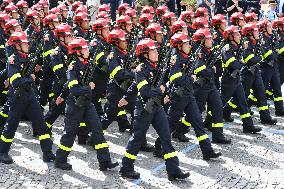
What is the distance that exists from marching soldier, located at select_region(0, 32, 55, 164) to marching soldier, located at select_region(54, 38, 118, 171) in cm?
54

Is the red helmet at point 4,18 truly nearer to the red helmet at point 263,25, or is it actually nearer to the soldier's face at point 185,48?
the soldier's face at point 185,48

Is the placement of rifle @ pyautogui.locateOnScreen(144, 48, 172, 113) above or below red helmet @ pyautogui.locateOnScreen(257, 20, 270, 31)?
below

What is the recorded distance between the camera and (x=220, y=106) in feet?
36.6

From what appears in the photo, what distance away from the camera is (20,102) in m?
9.88

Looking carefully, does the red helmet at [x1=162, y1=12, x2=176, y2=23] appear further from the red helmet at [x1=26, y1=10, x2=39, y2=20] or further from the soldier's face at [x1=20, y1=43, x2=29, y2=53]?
the soldier's face at [x1=20, y1=43, x2=29, y2=53]

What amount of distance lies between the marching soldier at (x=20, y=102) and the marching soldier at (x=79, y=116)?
0.54 m

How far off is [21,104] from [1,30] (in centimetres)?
372

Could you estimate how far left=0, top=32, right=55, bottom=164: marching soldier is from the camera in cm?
981

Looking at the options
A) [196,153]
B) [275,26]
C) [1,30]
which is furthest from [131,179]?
[275,26]

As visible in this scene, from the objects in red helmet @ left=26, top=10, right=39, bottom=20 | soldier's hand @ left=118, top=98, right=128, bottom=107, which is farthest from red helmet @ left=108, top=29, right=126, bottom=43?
red helmet @ left=26, top=10, right=39, bottom=20

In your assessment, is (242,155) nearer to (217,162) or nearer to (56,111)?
(217,162)

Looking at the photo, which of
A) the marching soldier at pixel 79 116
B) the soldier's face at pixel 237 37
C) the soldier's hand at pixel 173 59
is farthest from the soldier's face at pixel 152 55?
the soldier's face at pixel 237 37

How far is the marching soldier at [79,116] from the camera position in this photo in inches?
376

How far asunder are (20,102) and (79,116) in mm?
1097
